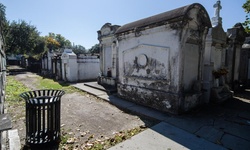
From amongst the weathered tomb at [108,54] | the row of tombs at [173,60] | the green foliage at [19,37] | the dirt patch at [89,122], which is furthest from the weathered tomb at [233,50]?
the green foliage at [19,37]

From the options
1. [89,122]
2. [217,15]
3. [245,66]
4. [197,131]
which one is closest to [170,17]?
[197,131]

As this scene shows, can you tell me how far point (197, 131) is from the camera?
3582 millimetres

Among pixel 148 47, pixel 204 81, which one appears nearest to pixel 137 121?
pixel 148 47

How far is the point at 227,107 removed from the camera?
5.60m

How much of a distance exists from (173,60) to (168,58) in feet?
0.68

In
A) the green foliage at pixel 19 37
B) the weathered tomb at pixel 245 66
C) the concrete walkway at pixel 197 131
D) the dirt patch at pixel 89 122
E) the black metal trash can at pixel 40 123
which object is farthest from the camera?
the green foliage at pixel 19 37

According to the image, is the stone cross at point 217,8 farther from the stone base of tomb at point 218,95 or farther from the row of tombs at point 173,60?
the stone base of tomb at point 218,95

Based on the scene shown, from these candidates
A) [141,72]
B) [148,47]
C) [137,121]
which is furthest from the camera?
[141,72]

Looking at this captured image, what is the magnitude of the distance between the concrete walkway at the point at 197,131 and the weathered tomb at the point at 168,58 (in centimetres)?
55

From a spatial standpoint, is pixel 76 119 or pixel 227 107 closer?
pixel 76 119

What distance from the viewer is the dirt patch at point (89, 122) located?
137 inches

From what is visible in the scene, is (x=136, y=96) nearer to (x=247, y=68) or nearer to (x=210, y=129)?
(x=210, y=129)

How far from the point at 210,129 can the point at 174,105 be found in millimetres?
1243

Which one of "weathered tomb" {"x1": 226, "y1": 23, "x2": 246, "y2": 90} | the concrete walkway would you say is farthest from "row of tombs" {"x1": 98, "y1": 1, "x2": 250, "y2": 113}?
"weathered tomb" {"x1": 226, "y1": 23, "x2": 246, "y2": 90}
